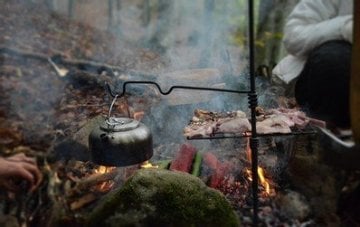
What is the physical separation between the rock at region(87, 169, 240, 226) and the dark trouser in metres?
2.54

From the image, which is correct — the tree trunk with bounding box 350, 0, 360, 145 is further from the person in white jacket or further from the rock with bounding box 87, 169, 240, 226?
the person in white jacket

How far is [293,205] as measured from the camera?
4.52 metres

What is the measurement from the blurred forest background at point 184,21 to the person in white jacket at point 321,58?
407 centimetres

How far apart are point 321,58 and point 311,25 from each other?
0.78m

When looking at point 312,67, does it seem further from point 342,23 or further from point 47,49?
point 47,49

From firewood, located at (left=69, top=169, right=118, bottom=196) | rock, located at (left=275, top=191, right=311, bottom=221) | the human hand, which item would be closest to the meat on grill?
rock, located at (left=275, top=191, right=311, bottom=221)

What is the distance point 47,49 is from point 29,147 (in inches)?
240

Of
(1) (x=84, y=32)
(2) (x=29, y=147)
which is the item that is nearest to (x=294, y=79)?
(2) (x=29, y=147)

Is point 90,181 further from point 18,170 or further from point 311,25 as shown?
point 311,25

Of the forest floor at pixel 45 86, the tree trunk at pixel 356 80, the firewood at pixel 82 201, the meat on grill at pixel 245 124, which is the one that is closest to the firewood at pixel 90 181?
the firewood at pixel 82 201

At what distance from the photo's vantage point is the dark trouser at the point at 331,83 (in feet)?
18.2

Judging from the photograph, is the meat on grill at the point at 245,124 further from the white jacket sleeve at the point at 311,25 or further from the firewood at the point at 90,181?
the white jacket sleeve at the point at 311,25

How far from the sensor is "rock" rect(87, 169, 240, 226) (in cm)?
374

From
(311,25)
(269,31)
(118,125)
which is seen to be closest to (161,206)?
(118,125)
